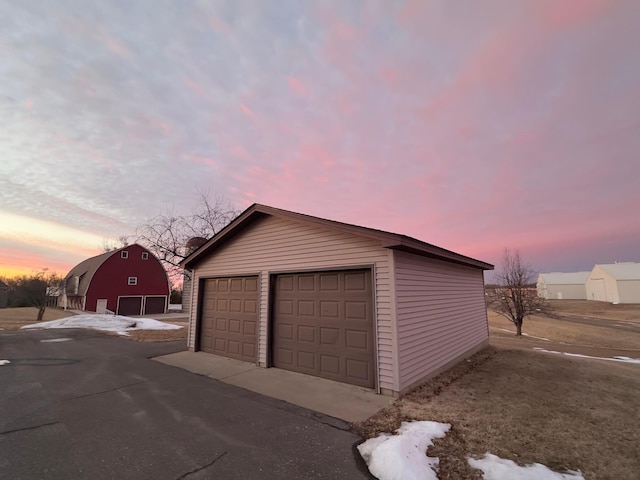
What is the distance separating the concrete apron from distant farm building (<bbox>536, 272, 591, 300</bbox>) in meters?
77.2

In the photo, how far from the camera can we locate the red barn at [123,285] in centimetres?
3244

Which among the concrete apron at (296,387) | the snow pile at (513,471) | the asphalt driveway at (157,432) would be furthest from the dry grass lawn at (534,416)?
the asphalt driveway at (157,432)

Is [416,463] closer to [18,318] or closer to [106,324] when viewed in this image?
[106,324]

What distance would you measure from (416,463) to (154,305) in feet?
132

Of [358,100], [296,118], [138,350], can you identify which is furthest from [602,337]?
[138,350]

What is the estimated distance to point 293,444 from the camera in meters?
3.99

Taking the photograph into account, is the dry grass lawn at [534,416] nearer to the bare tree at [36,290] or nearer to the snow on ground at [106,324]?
the snow on ground at [106,324]

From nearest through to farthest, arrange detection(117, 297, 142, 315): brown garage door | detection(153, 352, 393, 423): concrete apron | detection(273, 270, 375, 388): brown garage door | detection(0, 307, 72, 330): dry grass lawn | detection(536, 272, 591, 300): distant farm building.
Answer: detection(153, 352, 393, 423): concrete apron, detection(273, 270, 375, 388): brown garage door, detection(0, 307, 72, 330): dry grass lawn, detection(117, 297, 142, 315): brown garage door, detection(536, 272, 591, 300): distant farm building

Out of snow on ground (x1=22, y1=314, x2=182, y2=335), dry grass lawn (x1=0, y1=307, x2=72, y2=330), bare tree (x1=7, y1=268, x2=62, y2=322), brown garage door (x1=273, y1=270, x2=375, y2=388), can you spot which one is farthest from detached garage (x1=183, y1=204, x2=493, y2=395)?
bare tree (x1=7, y1=268, x2=62, y2=322)

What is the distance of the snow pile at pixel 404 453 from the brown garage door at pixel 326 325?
79.9 inches

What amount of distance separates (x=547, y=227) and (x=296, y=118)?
56.1 feet

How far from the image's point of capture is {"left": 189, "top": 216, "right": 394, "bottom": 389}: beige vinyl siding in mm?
6258

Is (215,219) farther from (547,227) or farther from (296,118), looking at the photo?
(547,227)

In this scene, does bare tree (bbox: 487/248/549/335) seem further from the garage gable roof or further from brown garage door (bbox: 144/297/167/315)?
brown garage door (bbox: 144/297/167/315)
